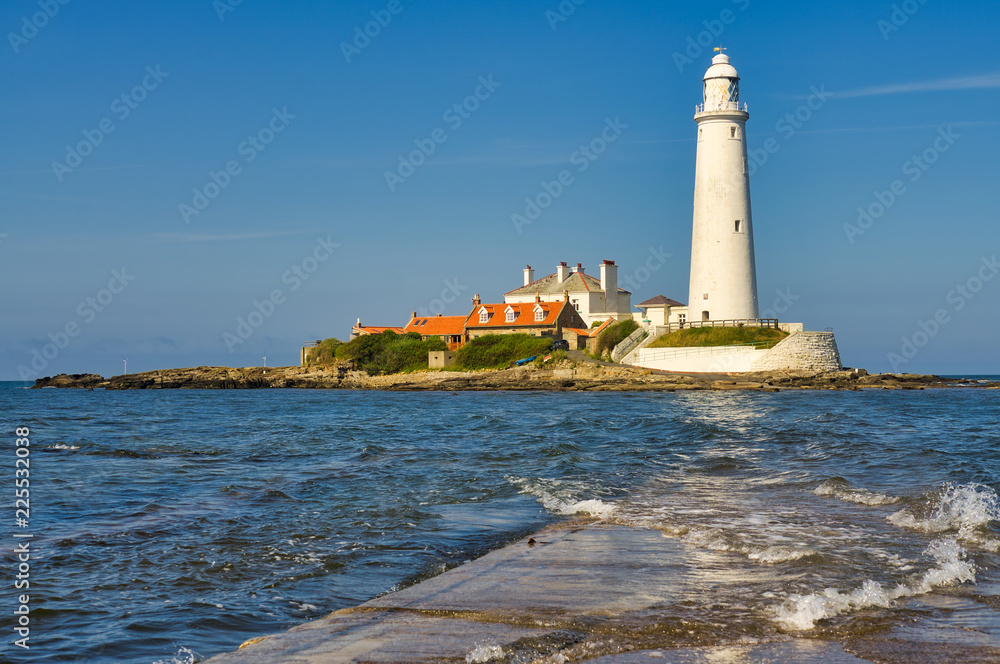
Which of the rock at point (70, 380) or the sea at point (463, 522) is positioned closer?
the sea at point (463, 522)

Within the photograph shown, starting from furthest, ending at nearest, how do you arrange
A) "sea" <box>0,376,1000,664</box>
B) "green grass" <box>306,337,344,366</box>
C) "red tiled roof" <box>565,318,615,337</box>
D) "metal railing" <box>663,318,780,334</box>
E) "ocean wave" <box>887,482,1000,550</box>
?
"green grass" <box>306,337,344,366</box>, "red tiled roof" <box>565,318,615,337</box>, "metal railing" <box>663,318,780,334</box>, "ocean wave" <box>887,482,1000,550</box>, "sea" <box>0,376,1000,664</box>

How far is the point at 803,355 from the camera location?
46.5 m

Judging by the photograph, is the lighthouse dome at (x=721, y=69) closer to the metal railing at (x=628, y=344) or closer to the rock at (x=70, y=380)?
the metal railing at (x=628, y=344)

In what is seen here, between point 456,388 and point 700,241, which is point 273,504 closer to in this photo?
point 700,241

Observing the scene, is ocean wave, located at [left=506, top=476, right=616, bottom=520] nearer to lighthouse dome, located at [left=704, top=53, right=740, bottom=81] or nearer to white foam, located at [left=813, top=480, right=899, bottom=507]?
white foam, located at [left=813, top=480, right=899, bottom=507]

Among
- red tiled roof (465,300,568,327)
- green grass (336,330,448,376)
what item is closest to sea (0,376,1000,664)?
red tiled roof (465,300,568,327)

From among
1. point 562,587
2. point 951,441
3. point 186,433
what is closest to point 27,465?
point 186,433

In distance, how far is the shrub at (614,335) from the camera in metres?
55.8

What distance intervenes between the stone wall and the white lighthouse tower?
3281mm

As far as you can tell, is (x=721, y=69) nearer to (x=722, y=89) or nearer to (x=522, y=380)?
(x=722, y=89)

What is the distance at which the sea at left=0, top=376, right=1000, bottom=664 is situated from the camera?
579 centimetres

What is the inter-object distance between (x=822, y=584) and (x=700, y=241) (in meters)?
43.7

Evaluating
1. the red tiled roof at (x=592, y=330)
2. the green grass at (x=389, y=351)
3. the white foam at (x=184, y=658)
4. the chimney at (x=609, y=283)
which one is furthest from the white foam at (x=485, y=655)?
the chimney at (x=609, y=283)

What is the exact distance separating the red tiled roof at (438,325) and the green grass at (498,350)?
4.01 m
